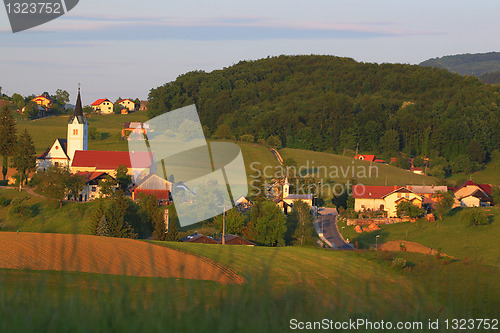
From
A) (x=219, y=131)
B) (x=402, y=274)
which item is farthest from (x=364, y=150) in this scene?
(x=402, y=274)

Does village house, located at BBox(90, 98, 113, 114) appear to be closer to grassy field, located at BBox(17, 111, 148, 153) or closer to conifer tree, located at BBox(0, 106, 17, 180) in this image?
grassy field, located at BBox(17, 111, 148, 153)

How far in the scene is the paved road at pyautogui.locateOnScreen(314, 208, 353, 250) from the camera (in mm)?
39781

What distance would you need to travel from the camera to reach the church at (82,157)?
62.6 metres

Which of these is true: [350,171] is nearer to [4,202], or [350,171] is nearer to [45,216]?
[4,202]

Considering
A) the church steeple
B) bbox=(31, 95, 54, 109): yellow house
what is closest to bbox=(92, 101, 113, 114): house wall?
bbox=(31, 95, 54, 109): yellow house

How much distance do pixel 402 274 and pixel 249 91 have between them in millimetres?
149659

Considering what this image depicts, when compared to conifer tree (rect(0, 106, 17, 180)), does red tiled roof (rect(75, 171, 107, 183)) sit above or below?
below

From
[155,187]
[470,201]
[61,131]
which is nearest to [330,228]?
[155,187]

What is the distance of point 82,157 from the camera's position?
64.9 meters

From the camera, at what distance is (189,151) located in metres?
88.9

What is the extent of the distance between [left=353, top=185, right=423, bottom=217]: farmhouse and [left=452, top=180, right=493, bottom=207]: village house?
6.41 m

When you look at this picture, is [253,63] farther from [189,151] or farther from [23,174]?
[23,174]

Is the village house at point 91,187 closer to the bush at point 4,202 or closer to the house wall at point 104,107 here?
the bush at point 4,202

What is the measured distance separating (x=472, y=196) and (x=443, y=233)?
915 inches
